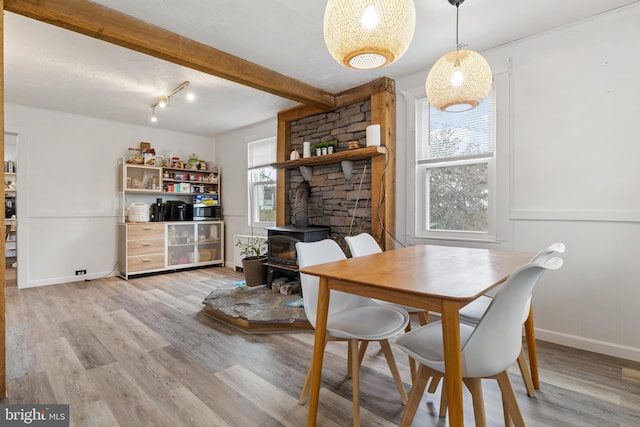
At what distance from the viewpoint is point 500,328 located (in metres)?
1.13

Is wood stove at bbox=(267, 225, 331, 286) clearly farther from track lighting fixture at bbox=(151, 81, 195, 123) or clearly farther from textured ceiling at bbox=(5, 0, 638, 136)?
track lighting fixture at bbox=(151, 81, 195, 123)

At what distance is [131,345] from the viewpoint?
2.58 m

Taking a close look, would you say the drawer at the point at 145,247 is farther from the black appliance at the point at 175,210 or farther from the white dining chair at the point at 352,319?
the white dining chair at the point at 352,319

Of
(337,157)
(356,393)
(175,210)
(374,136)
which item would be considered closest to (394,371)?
(356,393)

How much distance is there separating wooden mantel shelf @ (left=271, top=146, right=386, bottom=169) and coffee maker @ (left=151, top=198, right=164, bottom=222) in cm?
232

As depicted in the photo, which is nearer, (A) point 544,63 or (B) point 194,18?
(B) point 194,18

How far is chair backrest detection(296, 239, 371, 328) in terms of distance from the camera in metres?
1.80

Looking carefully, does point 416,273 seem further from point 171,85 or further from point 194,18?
point 171,85

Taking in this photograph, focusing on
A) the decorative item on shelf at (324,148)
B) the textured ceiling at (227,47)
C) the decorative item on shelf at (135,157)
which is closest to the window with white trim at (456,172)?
the textured ceiling at (227,47)

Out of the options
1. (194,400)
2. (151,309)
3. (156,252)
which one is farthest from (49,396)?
(156,252)

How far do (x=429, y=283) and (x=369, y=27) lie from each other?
108cm

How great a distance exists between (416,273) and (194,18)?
239cm

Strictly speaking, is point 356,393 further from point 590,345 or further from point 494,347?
point 590,345

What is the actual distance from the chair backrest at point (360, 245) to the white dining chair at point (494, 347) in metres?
1.01
